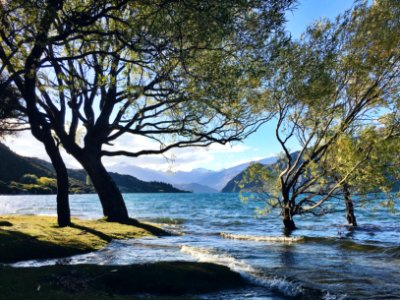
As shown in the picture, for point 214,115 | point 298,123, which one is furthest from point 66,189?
point 298,123

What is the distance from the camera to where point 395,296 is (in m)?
14.5

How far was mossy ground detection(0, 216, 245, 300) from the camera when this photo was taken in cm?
1299

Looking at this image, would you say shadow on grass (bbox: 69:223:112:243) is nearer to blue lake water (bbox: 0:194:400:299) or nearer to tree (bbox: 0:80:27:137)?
blue lake water (bbox: 0:194:400:299)

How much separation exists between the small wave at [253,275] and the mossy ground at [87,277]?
2.33 ft

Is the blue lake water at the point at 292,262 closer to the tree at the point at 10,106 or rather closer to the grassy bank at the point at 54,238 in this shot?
the grassy bank at the point at 54,238

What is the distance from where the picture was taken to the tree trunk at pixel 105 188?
34156 mm

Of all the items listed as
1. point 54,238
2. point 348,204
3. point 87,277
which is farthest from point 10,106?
point 348,204

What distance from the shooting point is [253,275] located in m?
17.5

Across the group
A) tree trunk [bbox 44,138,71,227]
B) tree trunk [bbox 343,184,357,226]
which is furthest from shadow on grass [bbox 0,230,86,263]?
tree trunk [bbox 343,184,357,226]

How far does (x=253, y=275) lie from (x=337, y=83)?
730 inches

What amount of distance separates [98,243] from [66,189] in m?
6.64

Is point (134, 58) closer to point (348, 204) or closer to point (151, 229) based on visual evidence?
point (151, 229)

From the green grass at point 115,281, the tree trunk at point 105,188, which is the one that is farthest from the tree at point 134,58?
the green grass at point 115,281

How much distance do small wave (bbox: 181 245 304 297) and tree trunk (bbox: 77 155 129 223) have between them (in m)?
12.7
